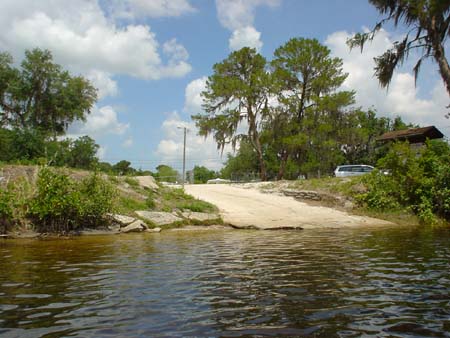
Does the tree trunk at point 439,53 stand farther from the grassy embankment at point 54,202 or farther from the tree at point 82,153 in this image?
the tree at point 82,153

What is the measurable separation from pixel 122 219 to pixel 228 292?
12.1 meters

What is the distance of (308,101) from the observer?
38938 mm

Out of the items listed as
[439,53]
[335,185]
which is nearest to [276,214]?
[335,185]

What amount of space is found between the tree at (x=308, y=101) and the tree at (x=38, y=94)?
20629 millimetres

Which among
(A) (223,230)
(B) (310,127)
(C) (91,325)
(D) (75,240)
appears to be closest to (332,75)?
(B) (310,127)

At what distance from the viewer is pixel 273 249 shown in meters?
10.9

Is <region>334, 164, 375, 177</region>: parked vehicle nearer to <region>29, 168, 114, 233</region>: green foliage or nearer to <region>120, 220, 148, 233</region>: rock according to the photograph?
<region>120, 220, 148, 233</region>: rock

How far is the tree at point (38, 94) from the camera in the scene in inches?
1537

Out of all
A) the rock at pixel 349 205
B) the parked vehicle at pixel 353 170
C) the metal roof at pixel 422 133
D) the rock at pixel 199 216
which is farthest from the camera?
the metal roof at pixel 422 133

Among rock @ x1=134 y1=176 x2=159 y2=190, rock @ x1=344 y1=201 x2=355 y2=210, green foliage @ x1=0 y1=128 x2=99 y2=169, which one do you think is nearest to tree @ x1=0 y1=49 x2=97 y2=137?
green foliage @ x1=0 y1=128 x2=99 y2=169

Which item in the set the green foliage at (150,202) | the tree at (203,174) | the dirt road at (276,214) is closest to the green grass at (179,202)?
the green foliage at (150,202)

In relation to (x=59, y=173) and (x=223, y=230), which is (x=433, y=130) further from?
(x=59, y=173)

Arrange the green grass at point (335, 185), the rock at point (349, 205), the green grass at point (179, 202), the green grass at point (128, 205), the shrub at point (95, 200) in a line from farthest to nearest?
the green grass at point (335, 185) < the rock at point (349, 205) < the green grass at point (179, 202) < the green grass at point (128, 205) < the shrub at point (95, 200)

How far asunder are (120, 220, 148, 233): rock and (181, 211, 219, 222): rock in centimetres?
263
